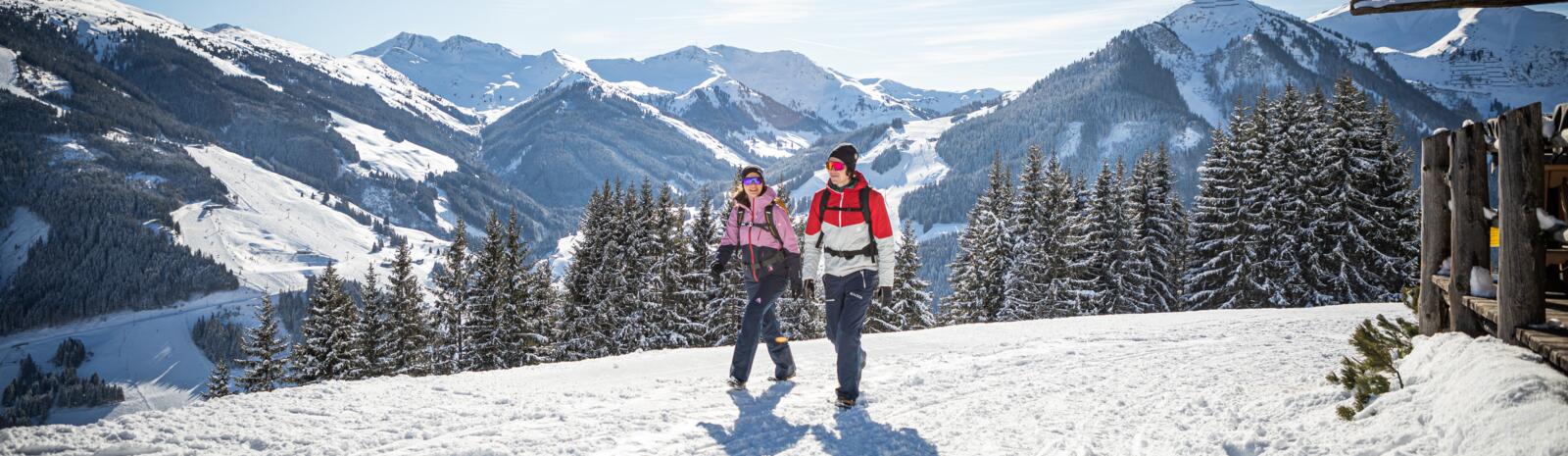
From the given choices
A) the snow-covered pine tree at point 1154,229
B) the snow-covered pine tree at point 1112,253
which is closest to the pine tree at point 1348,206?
the snow-covered pine tree at point 1154,229

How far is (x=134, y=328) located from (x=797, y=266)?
214 m

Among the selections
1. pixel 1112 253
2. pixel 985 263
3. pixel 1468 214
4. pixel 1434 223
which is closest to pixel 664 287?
pixel 985 263

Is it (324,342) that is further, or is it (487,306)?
(487,306)

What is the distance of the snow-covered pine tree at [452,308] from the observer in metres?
29.1

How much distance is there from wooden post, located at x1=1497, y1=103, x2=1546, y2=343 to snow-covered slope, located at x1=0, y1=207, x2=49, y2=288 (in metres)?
250

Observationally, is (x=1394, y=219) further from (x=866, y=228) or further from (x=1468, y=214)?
(x=866, y=228)

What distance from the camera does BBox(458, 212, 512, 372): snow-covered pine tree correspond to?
1080 inches

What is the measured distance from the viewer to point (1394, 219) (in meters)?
24.1

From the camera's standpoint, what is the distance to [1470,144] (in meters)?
4.28

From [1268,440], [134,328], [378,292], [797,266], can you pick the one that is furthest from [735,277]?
[134,328]

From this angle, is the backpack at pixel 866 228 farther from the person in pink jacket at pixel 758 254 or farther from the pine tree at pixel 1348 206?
the pine tree at pixel 1348 206

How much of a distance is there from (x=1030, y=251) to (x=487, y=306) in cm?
2098

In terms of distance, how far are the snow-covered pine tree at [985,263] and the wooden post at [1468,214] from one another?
25761 millimetres

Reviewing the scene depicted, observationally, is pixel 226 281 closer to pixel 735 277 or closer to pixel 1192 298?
pixel 735 277
